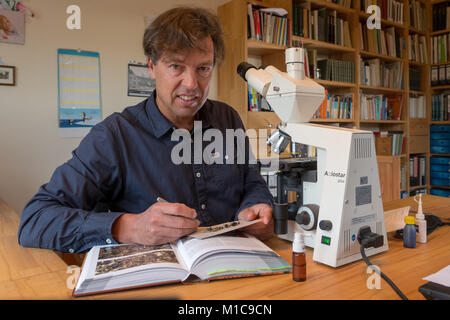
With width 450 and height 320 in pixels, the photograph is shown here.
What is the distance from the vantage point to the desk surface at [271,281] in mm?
622

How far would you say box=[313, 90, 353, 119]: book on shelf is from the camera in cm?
311

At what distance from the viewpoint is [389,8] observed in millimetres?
3639

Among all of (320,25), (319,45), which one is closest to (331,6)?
(320,25)

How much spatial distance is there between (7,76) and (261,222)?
1821mm

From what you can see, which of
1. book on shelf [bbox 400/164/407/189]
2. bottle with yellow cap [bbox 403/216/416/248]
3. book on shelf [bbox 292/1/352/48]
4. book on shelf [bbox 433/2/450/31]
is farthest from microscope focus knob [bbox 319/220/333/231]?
book on shelf [bbox 433/2/450/31]

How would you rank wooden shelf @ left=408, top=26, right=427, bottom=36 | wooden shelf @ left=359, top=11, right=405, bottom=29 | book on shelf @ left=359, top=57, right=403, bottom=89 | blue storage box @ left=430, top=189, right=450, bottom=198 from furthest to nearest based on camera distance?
blue storage box @ left=430, top=189, right=450, bottom=198 → wooden shelf @ left=408, top=26, right=427, bottom=36 → book on shelf @ left=359, top=57, right=403, bottom=89 → wooden shelf @ left=359, top=11, right=405, bottom=29

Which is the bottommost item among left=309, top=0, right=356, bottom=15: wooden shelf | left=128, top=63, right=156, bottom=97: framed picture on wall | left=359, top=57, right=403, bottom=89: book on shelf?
left=128, top=63, right=156, bottom=97: framed picture on wall

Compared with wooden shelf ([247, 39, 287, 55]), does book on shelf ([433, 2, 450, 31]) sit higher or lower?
higher

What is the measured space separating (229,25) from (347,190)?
2.18 metres

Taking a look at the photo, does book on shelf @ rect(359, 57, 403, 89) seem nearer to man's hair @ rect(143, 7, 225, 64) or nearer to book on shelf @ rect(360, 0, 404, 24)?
book on shelf @ rect(360, 0, 404, 24)

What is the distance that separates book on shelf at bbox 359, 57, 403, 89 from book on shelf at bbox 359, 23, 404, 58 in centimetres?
11

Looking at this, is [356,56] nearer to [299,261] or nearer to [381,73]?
[381,73]

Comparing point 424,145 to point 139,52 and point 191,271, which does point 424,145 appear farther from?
point 191,271

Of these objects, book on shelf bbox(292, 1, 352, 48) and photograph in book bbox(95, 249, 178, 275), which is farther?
book on shelf bbox(292, 1, 352, 48)
